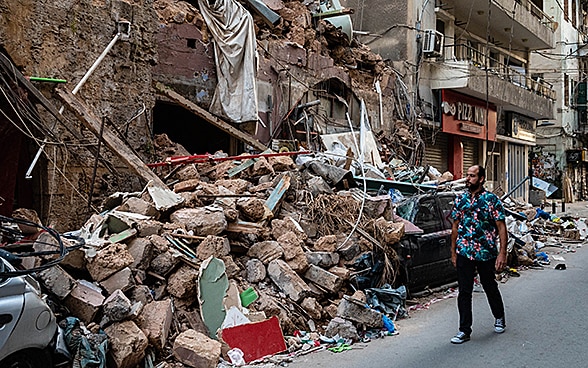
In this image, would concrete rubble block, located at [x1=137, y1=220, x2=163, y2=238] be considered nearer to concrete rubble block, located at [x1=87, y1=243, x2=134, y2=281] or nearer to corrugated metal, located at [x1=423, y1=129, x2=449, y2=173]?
concrete rubble block, located at [x1=87, y1=243, x2=134, y2=281]

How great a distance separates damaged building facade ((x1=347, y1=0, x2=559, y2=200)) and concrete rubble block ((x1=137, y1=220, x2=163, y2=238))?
13.2 metres

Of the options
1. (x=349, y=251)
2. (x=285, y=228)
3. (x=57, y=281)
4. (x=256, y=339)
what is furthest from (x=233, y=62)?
(x=57, y=281)

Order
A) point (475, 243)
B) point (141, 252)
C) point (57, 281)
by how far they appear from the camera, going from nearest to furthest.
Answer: point (57, 281) → point (475, 243) → point (141, 252)

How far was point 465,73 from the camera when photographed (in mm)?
20750

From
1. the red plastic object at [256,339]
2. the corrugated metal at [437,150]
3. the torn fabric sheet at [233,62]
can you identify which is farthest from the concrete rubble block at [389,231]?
Result: the corrugated metal at [437,150]

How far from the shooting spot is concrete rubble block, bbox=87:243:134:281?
19.5ft

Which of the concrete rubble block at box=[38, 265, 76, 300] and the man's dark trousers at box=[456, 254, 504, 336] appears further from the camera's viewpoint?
the man's dark trousers at box=[456, 254, 504, 336]

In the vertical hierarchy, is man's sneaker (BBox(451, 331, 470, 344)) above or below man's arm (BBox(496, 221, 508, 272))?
below

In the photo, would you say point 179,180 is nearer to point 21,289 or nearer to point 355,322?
point 355,322

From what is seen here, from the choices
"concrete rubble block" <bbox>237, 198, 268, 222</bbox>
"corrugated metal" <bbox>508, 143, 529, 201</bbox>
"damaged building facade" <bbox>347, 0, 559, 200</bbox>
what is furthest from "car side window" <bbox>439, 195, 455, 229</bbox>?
"corrugated metal" <bbox>508, 143, 529, 201</bbox>

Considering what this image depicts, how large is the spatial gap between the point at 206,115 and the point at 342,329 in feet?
20.9

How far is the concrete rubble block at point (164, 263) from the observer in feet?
21.3

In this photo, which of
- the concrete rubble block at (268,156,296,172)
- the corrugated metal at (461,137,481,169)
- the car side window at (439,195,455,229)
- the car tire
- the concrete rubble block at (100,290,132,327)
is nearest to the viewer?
the car tire

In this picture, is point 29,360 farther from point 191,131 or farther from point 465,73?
point 465,73
